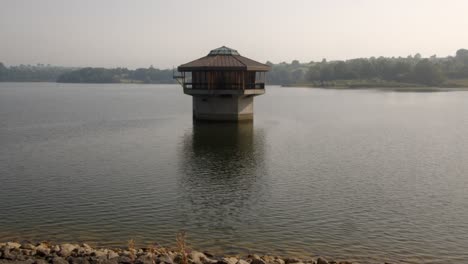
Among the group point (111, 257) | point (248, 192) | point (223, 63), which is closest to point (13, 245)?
point (111, 257)

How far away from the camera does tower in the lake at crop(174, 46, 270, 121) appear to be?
66.4 meters

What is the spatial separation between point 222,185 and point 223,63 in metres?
35.6

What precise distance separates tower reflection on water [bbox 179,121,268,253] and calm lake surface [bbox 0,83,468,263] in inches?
4.1

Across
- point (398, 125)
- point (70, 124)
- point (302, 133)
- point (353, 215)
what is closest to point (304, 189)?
point (353, 215)

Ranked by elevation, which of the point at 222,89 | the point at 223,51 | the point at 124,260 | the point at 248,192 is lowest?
the point at 248,192

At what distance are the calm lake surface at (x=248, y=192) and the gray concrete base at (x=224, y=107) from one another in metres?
7.12

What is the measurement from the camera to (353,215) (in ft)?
90.0

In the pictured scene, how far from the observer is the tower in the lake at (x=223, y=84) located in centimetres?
6644

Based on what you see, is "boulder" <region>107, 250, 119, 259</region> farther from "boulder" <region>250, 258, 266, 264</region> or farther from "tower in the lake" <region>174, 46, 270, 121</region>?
"tower in the lake" <region>174, 46, 270, 121</region>

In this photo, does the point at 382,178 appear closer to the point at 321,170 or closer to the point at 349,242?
the point at 321,170

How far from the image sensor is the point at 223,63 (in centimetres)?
6725

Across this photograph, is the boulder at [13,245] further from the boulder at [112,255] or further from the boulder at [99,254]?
the boulder at [112,255]

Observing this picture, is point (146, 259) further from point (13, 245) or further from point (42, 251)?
point (13, 245)

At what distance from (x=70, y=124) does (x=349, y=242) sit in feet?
202
